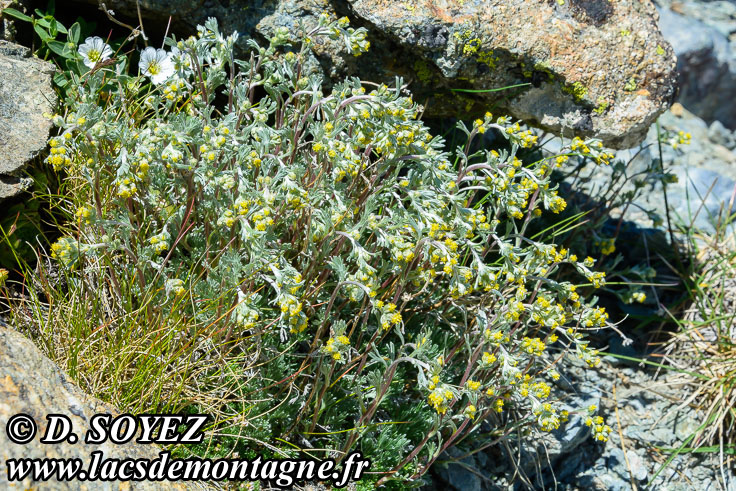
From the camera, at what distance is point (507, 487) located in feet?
13.1

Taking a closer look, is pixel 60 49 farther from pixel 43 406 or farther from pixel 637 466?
pixel 637 466

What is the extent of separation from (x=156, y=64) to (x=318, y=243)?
138 centimetres

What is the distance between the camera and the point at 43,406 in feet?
8.69

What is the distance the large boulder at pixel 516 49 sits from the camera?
4.14 metres

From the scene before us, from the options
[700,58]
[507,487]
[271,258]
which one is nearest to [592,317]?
[507,487]

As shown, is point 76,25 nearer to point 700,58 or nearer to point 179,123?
point 179,123

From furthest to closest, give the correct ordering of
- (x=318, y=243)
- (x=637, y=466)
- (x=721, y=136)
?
1. (x=721, y=136)
2. (x=637, y=466)
3. (x=318, y=243)

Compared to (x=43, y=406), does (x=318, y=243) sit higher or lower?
higher

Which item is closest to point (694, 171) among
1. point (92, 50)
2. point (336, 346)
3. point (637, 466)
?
point (637, 466)

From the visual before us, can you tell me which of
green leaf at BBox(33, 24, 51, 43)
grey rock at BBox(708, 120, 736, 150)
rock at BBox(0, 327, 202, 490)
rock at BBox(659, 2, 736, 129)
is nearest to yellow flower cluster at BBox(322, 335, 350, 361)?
rock at BBox(0, 327, 202, 490)

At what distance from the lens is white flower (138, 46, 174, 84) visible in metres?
3.86

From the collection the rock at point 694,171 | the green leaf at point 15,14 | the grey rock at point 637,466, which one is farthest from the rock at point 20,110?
the rock at point 694,171

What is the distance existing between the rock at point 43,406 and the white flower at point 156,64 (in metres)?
1.64

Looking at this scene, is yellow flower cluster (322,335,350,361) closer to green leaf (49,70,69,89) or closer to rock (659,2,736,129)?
green leaf (49,70,69,89)
